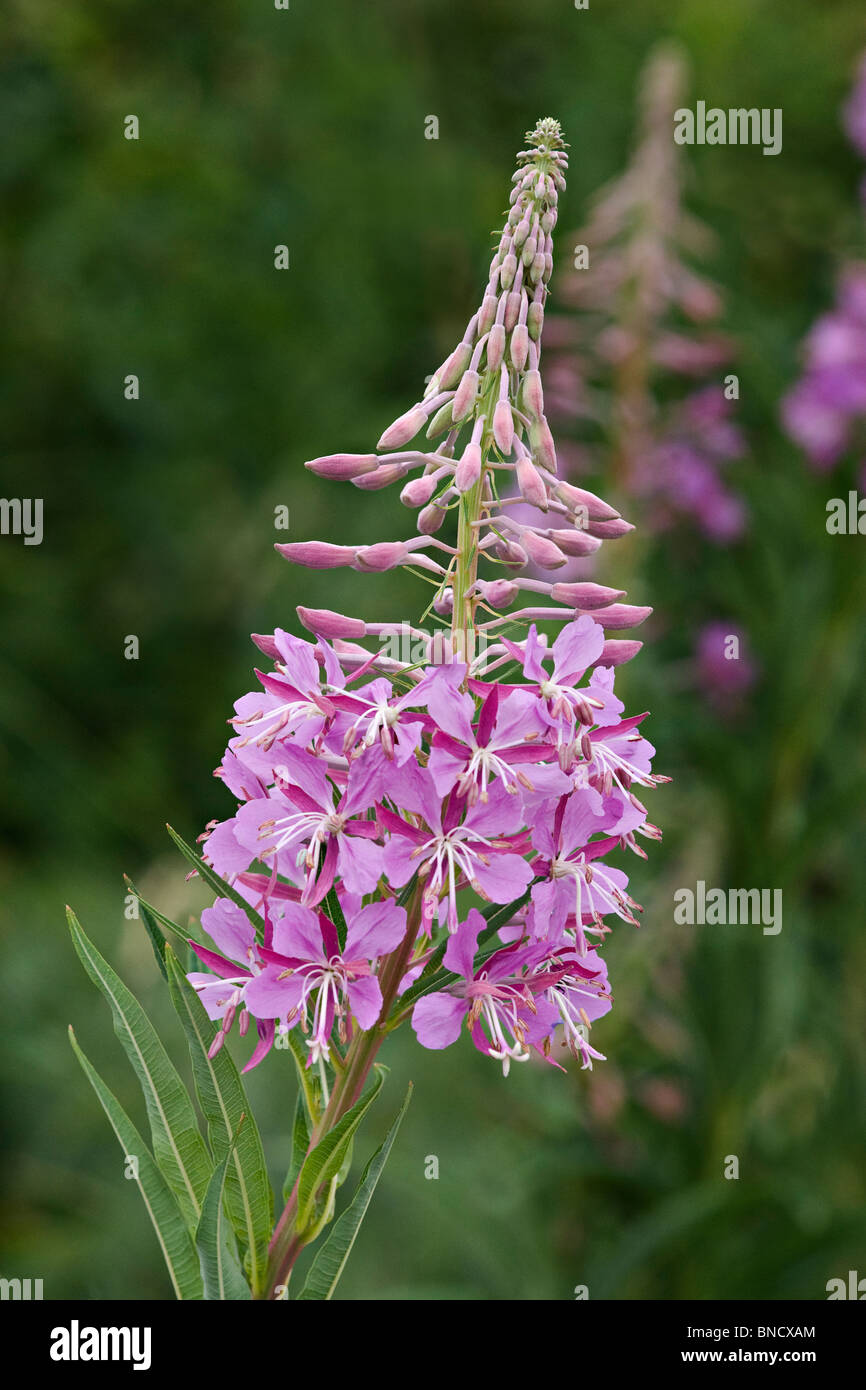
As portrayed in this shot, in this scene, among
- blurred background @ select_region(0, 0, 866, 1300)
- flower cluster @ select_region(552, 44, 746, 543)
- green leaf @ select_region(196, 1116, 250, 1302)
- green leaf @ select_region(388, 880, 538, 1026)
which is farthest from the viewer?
flower cluster @ select_region(552, 44, 746, 543)


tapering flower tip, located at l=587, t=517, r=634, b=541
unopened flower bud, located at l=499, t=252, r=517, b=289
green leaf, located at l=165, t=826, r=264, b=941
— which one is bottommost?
green leaf, located at l=165, t=826, r=264, b=941

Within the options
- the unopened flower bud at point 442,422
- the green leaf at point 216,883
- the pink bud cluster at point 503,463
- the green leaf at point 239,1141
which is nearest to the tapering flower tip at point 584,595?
the pink bud cluster at point 503,463

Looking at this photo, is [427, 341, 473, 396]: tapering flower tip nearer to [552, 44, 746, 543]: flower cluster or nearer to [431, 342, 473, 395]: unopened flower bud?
[431, 342, 473, 395]: unopened flower bud

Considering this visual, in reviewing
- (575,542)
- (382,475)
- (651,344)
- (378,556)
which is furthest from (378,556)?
(651,344)

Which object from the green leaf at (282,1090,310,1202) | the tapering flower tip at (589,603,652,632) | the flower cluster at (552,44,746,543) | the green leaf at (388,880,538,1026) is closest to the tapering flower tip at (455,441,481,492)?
the tapering flower tip at (589,603,652,632)

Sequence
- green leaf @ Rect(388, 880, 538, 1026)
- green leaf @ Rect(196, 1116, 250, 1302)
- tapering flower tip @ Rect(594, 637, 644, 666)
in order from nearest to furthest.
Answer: green leaf @ Rect(196, 1116, 250, 1302) < green leaf @ Rect(388, 880, 538, 1026) < tapering flower tip @ Rect(594, 637, 644, 666)
